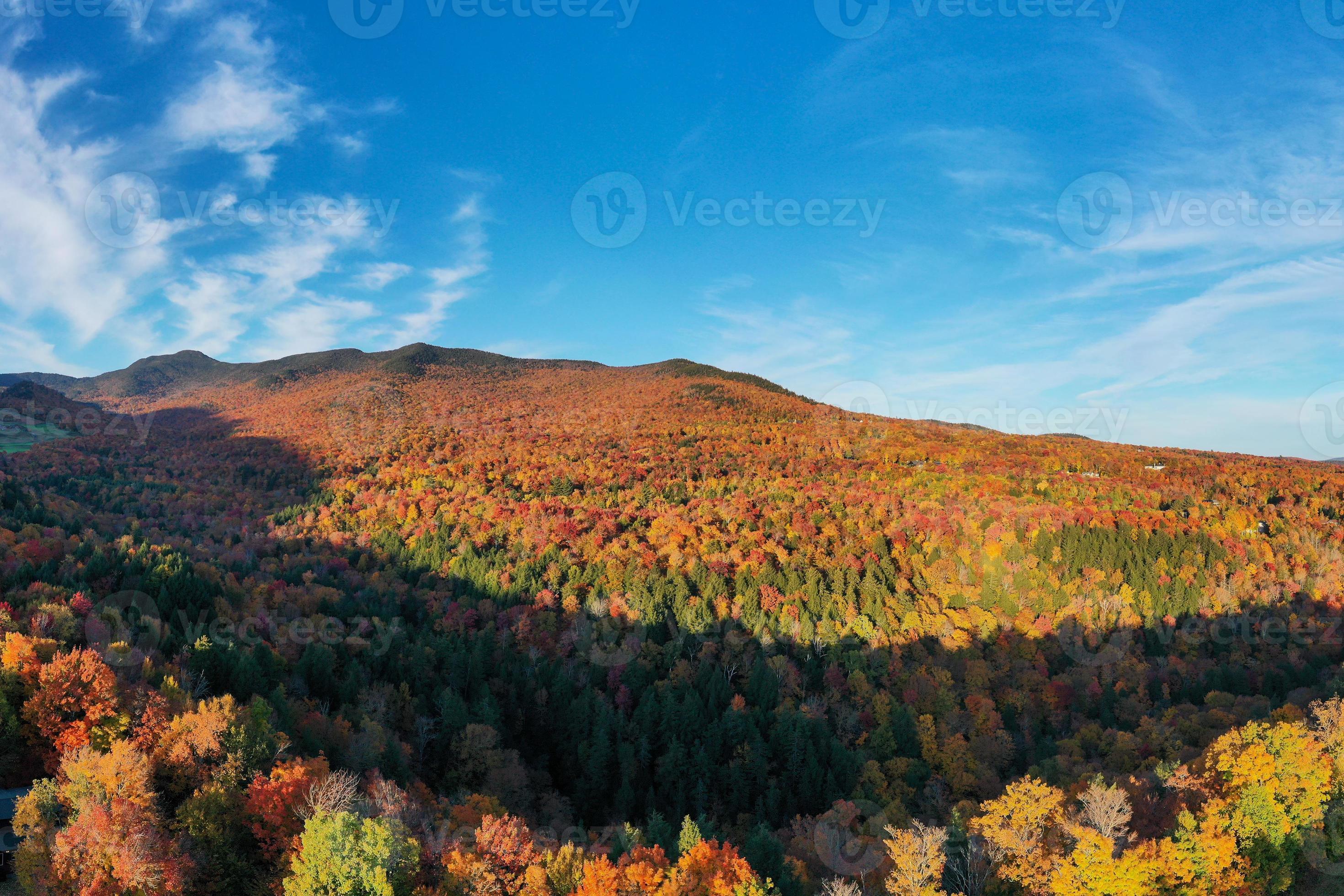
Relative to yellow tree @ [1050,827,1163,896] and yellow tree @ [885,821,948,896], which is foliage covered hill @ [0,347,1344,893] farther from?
yellow tree @ [885,821,948,896]

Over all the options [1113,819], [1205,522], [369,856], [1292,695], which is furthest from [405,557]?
[1205,522]

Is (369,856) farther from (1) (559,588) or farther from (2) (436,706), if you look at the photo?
(1) (559,588)

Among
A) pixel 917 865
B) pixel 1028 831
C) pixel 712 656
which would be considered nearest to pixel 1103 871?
pixel 1028 831

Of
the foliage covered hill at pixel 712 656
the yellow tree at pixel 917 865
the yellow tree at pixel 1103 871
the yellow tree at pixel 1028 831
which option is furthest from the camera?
the foliage covered hill at pixel 712 656

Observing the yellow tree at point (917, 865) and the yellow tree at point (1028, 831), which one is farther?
the yellow tree at point (1028, 831)

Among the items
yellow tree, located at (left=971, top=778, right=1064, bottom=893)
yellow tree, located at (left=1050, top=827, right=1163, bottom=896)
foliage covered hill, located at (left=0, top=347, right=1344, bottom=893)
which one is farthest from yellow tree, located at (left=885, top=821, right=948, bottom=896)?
yellow tree, located at (left=1050, top=827, right=1163, bottom=896)

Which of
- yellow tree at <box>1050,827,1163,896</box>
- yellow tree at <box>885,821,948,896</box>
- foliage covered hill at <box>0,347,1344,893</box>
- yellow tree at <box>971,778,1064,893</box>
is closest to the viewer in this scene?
yellow tree at <box>885,821,948,896</box>

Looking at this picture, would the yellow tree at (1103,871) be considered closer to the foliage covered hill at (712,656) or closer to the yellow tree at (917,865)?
the foliage covered hill at (712,656)

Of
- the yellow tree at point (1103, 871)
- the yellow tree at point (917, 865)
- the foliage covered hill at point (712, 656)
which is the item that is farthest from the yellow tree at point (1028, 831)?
the yellow tree at point (917, 865)
